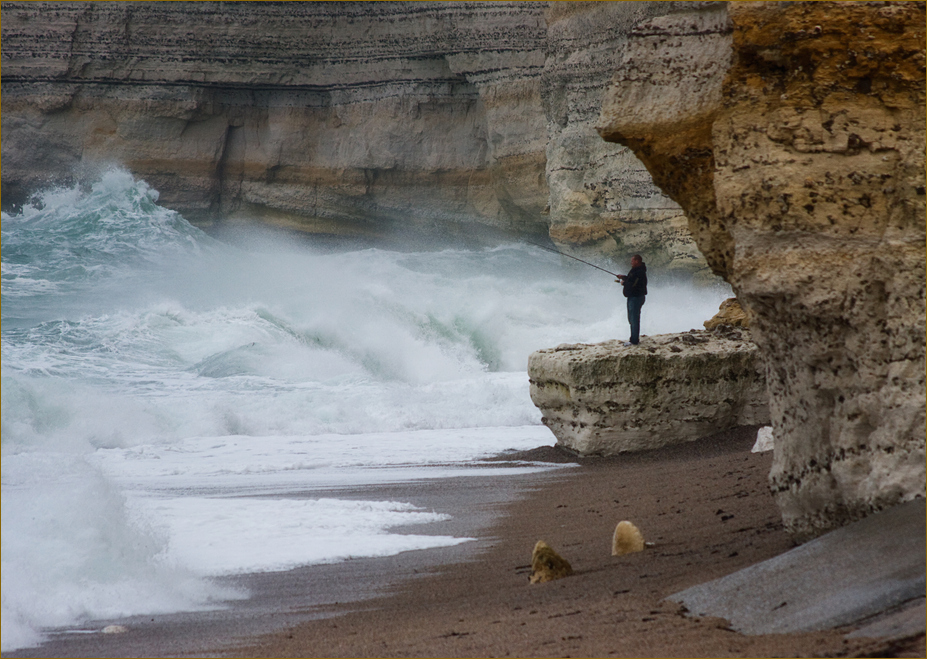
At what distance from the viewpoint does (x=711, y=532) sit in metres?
5.24

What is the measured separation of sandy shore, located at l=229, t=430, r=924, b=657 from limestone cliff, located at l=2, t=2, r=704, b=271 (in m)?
21.5

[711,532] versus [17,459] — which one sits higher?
[17,459]

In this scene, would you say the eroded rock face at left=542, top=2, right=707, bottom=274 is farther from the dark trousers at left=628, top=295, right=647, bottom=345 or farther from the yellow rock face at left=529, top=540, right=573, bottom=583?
the yellow rock face at left=529, top=540, right=573, bottom=583

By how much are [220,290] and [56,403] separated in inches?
518

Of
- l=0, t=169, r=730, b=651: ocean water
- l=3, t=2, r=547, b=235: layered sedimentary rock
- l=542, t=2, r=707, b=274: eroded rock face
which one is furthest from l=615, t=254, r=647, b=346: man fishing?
l=3, t=2, r=547, b=235: layered sedimentary rock

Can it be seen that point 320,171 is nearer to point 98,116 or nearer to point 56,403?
point 98,116

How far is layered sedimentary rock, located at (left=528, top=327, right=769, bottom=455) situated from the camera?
9.48 metres

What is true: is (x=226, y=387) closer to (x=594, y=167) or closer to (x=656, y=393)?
(x=656, y=393)

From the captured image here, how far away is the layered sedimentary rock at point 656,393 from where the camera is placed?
9477mm

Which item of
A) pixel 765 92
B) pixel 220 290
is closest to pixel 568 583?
pixel 765 92

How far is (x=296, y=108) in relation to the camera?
30.9 m

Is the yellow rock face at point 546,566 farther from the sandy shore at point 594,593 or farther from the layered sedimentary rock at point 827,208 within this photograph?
the layered sedimentary rock at point 827,208

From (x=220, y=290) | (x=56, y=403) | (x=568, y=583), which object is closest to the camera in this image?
(x=568, y=583)

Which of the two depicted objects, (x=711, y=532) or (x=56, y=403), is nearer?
(x=711, y=532)
